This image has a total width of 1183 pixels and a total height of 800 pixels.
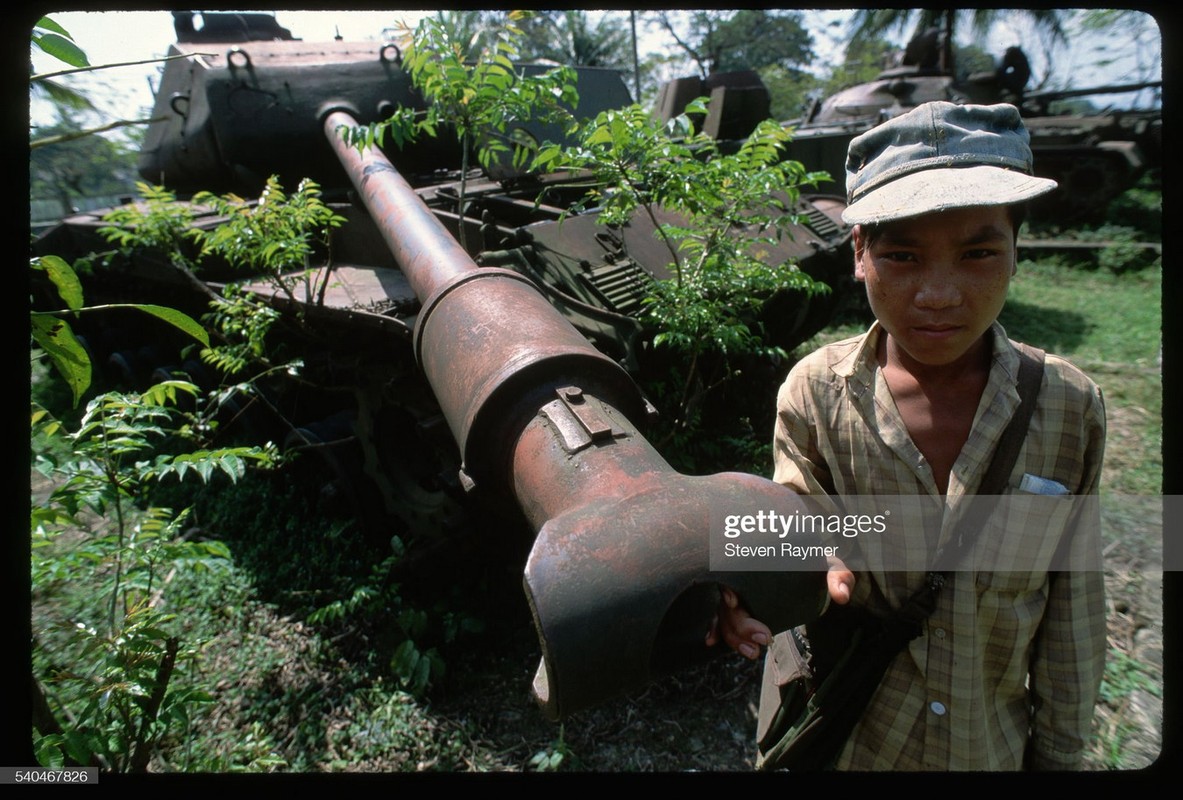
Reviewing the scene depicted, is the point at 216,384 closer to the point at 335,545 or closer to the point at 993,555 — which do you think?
the point at 335,545

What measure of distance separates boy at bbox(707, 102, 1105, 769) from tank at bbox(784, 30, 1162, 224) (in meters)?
8.52

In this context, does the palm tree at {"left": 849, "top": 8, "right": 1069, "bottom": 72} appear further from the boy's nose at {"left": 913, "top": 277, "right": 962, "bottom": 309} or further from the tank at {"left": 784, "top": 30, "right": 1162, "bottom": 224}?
the tank at {"left": 784, "top": 30, "right": 1162, "bottom": 224}

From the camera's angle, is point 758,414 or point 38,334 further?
point 758,414

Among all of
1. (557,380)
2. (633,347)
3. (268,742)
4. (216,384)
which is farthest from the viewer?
(216,384)

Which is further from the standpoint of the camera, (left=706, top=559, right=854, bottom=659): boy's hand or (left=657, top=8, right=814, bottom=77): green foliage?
(left=657, top=8, right=814, bottom=77): green foliage

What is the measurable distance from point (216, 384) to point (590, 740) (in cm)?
380

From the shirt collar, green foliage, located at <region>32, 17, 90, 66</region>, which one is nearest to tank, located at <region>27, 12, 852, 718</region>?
green foliage, located at <region>32, 17, 90, 66</region>

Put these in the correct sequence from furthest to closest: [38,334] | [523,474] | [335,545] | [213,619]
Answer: [335,545] → [213,619] → [523,474] → [38,334]

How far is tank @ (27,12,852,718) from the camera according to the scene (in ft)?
3.51

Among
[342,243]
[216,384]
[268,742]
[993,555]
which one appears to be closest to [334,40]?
[342,243]

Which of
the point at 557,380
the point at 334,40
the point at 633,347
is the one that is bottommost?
the point at 633,347

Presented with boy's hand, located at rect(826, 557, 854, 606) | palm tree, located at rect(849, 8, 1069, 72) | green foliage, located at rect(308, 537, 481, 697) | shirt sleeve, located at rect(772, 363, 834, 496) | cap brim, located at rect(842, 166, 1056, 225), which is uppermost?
palm tree, located at rect(849, 8, 1069, 72)

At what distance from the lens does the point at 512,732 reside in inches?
108

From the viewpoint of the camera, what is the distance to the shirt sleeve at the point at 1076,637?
1269mm
